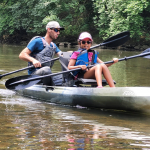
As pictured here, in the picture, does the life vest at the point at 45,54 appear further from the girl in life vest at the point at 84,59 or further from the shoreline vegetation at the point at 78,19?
the shoreline vegetation at the point at 78,19

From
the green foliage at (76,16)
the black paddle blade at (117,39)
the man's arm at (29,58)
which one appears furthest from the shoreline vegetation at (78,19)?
the man's arm at (29,58)

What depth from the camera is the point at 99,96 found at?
471cm

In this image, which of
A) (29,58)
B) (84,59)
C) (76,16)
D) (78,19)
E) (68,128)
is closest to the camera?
(68,128)

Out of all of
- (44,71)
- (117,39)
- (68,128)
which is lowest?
(68,128)

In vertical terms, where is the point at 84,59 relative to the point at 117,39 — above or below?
Result: below

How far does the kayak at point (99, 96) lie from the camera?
14.4 ft

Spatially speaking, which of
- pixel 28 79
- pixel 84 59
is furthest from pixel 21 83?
pixel 84 59

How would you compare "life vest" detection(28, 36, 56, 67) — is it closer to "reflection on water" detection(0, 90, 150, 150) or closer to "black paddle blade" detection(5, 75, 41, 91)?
"black paddle blade" detection(5, 75, 41, 91)

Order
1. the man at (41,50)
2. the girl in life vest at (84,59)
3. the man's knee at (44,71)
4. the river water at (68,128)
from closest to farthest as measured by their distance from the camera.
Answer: the river water at (68,128) → the girl in life vest at (84,59) → the man's knee at (44,71) → the man at (41,50)

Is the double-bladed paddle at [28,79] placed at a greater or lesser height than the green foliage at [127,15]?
lesser

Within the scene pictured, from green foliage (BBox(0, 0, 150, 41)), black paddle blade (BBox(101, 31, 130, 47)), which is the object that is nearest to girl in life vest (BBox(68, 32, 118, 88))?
black paddle blade (BBox(101, 31, 130, 47))

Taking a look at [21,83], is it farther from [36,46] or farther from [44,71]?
[36,46]

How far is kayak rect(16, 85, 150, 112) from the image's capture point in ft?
14.4

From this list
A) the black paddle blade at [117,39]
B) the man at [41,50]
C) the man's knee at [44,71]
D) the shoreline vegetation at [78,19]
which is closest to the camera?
the man's knee at [44,71]
